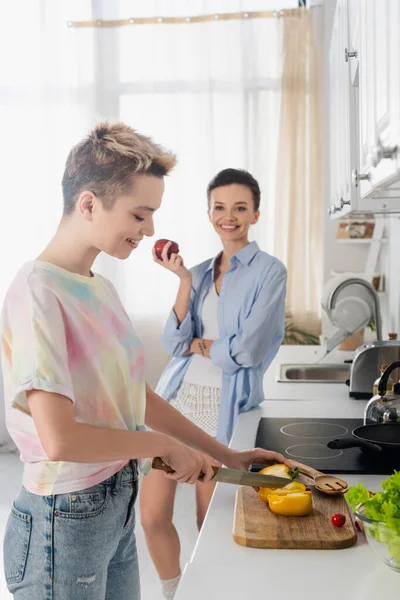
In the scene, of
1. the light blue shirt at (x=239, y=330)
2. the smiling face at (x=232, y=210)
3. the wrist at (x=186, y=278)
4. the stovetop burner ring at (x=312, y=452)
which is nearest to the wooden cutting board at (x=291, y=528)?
the stovetop burner ring at (x=312, y=452)

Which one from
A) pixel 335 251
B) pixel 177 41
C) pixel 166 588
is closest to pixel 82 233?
pixel 166 588

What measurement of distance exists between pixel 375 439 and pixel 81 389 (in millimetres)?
775

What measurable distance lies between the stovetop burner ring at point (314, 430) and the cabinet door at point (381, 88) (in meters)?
0.70

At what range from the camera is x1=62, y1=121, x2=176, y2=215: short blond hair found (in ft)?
4.22

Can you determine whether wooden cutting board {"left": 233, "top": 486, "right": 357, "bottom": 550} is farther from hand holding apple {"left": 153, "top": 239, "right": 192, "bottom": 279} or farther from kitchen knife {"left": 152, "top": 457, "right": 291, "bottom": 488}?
hand holding apple {"left": 153, "top": 239, "right": 192, "bottom": 279}

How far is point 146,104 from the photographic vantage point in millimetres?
4762

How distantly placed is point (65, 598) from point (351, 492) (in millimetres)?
511

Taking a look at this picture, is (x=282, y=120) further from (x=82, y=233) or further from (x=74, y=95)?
(x=82, y=233)

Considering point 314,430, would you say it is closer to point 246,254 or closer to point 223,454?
point 223,454

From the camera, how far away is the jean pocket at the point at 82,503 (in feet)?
4.03

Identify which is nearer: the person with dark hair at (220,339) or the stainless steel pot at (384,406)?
the stainless steel pot at (384,406)

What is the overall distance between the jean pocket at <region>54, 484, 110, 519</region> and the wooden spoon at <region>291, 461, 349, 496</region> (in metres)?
0.43

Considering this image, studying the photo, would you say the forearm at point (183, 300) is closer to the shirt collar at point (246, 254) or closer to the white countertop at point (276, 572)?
the shirt collar at point (246, 254)

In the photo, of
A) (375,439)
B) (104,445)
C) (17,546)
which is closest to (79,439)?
(104,445)
